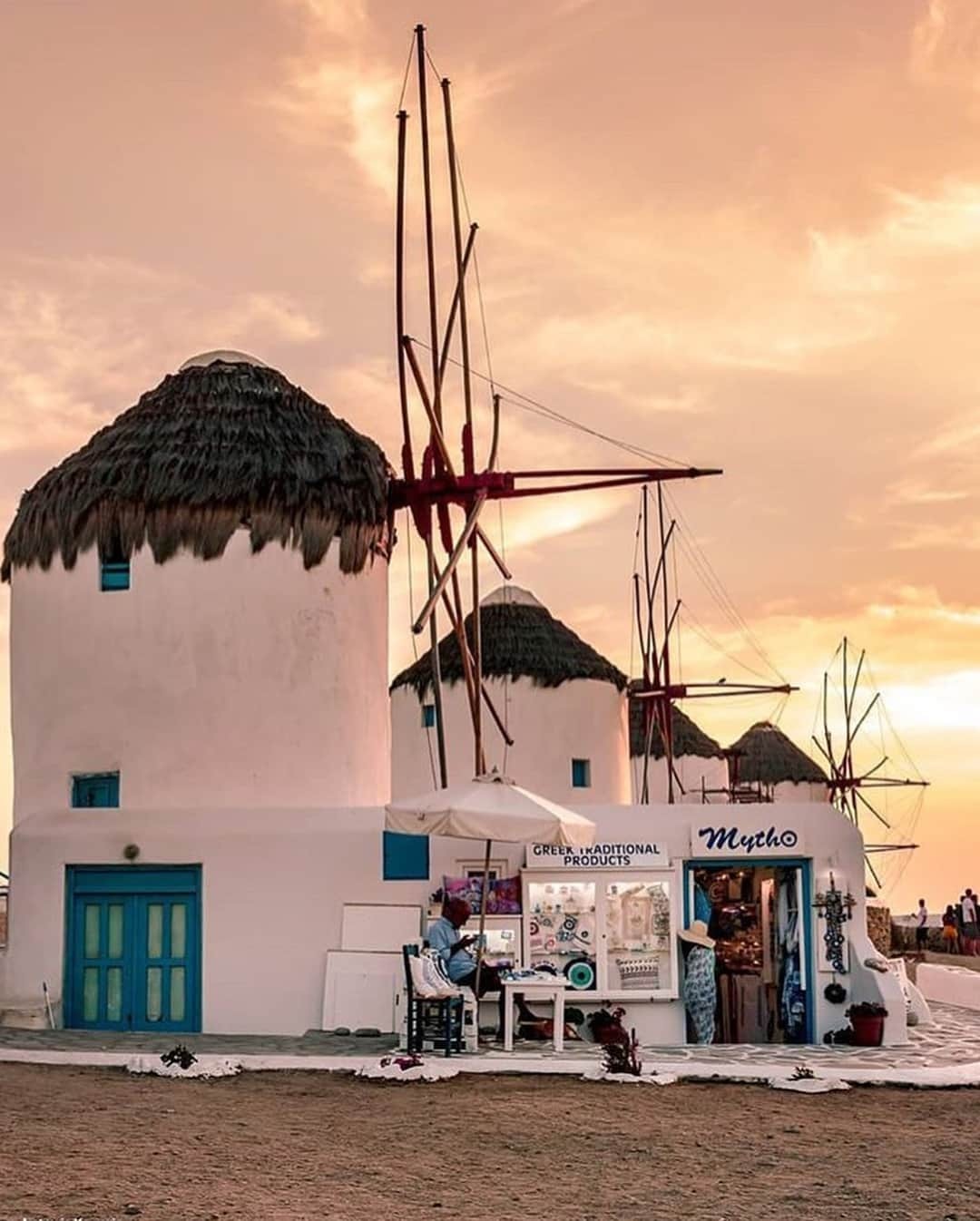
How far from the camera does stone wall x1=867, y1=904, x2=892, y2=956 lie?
112 ft

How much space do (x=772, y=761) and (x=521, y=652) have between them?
22695mm

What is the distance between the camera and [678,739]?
155ft

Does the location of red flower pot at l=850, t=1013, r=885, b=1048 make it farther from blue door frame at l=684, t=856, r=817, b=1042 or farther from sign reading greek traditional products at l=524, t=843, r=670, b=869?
sign reading greek traditional products at l=524, t=843, r=670, b=869

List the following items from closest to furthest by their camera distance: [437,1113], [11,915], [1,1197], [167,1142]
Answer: [1,1197] → [167,1142] → [437,1113] → [11,915]

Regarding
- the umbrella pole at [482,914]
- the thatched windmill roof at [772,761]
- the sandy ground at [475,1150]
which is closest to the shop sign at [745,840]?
the umbrella pole at [482,914]

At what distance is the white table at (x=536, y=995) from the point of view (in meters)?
15.9

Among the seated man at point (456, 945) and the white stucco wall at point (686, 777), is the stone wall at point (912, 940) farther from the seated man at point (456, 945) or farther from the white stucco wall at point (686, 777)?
the seated man at point (456, 945)

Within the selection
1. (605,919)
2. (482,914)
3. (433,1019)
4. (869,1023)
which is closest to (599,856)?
(605,919)

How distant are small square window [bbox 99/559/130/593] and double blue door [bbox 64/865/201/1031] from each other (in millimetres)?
3518

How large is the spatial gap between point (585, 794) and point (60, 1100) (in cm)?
2171

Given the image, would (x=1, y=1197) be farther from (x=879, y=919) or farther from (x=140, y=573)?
(x=879, y=919)

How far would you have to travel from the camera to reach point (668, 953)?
17500 millimetres

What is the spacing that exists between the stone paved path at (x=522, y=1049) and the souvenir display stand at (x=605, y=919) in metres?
0.95

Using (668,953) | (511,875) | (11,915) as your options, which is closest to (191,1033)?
(11,915)
